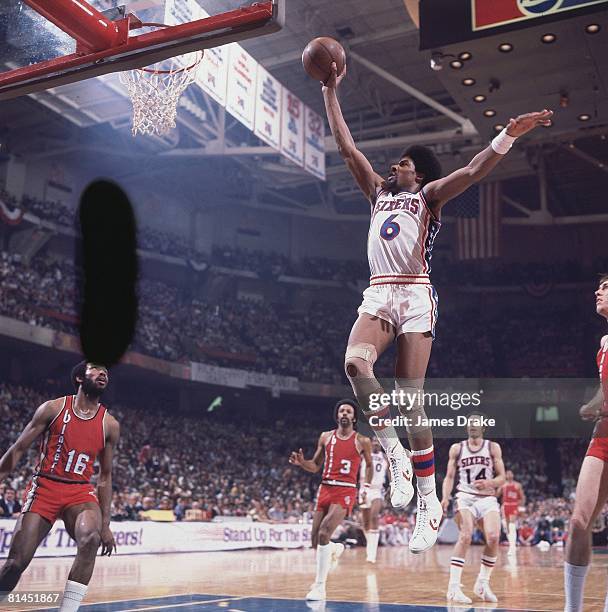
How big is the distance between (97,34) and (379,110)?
59.5ft

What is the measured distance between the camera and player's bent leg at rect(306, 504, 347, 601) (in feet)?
26.3

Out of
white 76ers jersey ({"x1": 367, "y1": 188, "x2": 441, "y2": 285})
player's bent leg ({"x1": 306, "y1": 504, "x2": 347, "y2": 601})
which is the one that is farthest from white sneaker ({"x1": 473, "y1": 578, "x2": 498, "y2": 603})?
white 76ers jersey ({"x1": 367, "y1": 188, "x2": 441, "y2": 285})

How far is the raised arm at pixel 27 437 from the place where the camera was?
5.52 m

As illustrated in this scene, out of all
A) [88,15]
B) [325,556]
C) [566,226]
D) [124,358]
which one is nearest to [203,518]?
[124,358]

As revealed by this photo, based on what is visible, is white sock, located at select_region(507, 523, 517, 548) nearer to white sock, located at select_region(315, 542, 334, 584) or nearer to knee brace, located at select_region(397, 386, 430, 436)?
white sock, located at select_region(315, 542, 334, 584)

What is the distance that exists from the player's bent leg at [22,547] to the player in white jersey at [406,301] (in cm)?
267

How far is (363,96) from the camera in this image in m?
23.2

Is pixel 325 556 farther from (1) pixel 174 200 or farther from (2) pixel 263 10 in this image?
(1) pixel 174 200

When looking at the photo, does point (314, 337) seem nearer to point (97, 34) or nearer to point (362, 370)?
point (97, 34)

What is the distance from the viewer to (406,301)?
4766 millimetres

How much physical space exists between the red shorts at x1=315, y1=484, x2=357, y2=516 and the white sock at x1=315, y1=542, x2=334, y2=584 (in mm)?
574

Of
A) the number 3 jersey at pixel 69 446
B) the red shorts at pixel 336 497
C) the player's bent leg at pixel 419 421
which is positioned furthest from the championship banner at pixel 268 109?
the player's bent leg at pixel 419 421

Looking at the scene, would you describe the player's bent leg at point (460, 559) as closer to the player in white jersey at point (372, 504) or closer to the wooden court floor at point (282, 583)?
the wooden court floor at point (282, 583)

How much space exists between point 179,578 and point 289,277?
2482cm
